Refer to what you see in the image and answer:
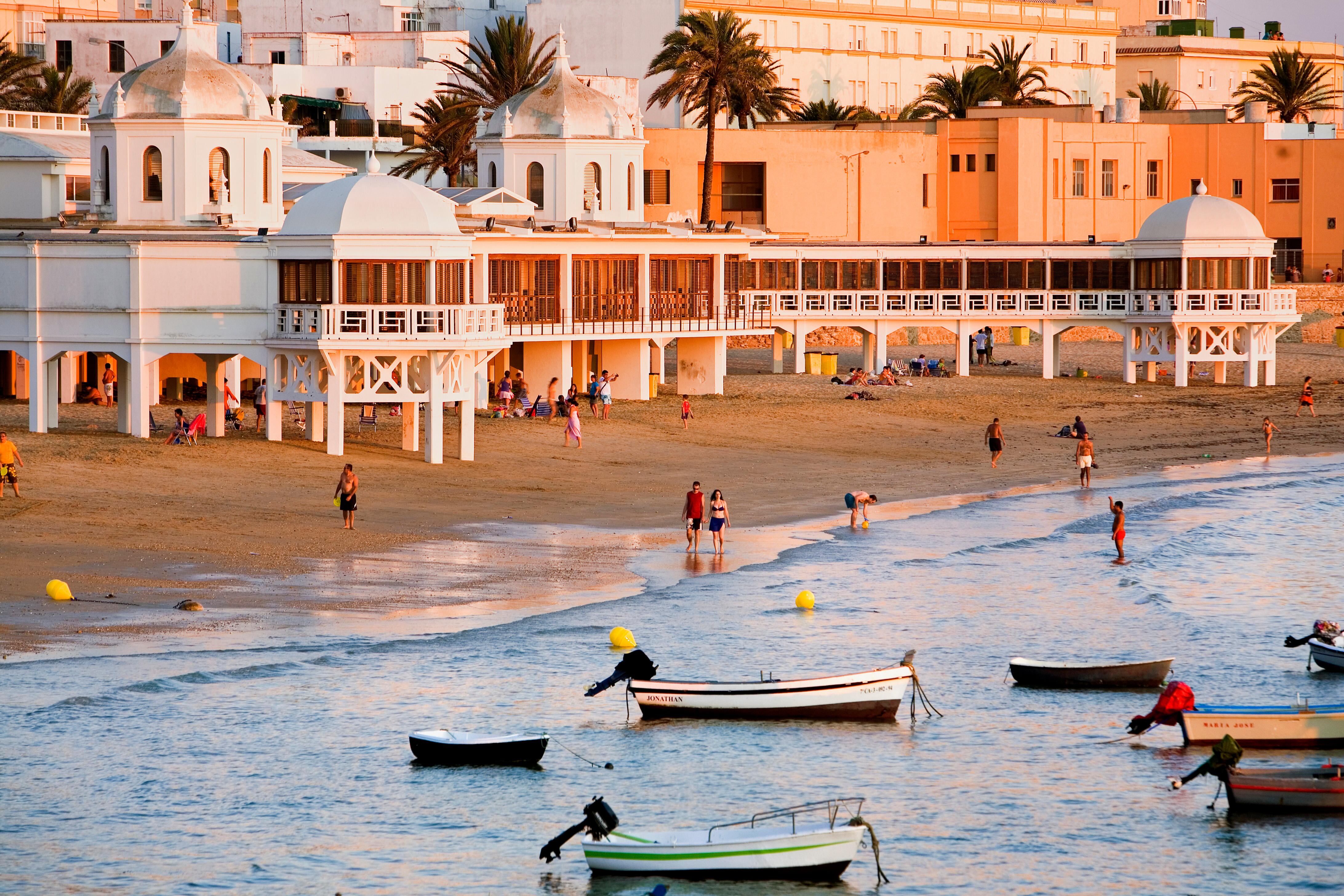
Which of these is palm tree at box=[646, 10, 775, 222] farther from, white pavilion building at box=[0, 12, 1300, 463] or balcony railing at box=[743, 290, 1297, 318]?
balcony railing at box=[743, 290, 1297, 318]

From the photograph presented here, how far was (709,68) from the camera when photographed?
89.8 meters

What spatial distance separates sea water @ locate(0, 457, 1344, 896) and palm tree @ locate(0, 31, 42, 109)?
2398 inches

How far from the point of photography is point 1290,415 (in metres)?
67.2

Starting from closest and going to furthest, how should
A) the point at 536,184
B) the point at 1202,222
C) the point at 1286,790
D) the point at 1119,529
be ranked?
the point at 1286,790 → the point at 1119,529 → the point at 536,184 → the point at 1202,222

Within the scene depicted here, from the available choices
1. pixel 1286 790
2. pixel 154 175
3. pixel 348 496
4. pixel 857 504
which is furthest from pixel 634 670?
pixel 154 175

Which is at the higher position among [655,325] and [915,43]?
[915,43]

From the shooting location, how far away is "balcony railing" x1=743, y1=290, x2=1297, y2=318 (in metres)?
73.6

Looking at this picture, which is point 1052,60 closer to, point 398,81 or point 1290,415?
point 398,81

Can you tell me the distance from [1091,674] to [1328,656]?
429 cm

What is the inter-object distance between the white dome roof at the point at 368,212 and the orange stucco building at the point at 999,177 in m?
47.6

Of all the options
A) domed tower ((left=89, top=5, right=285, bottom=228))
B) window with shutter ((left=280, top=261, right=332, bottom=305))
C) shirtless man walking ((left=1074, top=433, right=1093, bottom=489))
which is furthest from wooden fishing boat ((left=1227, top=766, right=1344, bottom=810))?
domed tower ((left=89, top=5, right=285, bottom=228))

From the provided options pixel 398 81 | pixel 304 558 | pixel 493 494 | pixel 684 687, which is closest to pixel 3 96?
pixel 398 81

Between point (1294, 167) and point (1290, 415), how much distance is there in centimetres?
3963

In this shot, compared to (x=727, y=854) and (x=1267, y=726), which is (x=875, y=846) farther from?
(x=1267, y=726)
